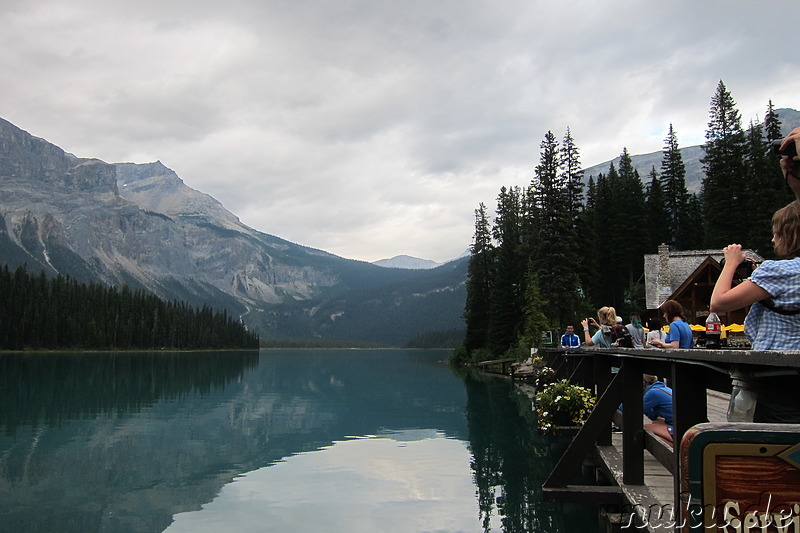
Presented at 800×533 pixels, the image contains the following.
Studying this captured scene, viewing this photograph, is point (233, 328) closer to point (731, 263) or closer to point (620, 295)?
point (620, 295)

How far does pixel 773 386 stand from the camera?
3.53 metres

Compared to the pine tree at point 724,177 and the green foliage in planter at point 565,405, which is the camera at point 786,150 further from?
the pine tree at point 724,177

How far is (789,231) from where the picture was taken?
13.3 feet

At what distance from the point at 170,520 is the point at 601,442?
8650mm

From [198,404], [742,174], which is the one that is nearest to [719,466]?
[198,404]

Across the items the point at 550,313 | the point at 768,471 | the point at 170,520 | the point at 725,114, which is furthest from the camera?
the point at 725,114

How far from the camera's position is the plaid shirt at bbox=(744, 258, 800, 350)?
147 inches

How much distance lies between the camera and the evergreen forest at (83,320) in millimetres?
120688

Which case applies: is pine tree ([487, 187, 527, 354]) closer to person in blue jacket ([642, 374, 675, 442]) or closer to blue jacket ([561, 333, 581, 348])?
blue jacket ([561, 333, 581, 348])

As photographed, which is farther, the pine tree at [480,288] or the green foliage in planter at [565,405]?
the pine tree at [480,288]

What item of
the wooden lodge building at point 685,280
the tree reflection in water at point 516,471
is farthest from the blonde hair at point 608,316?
the wooden lodge building at point 685,280

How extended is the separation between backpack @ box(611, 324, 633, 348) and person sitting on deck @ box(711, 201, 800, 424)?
25.9 ft

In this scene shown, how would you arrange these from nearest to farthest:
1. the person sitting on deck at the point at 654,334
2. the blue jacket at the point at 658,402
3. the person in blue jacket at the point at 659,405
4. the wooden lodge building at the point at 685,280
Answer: the person in blue jacket at the point at 659,405 < the blue jacket at the point at 658,402 < the person sitting on deck at the point at 654,334 < the wooden lodge building at the point at 685,280

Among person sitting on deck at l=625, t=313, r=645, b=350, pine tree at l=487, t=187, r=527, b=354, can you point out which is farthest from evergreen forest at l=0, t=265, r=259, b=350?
person sitting on deck at l=625, t=313, r=645, b=350
